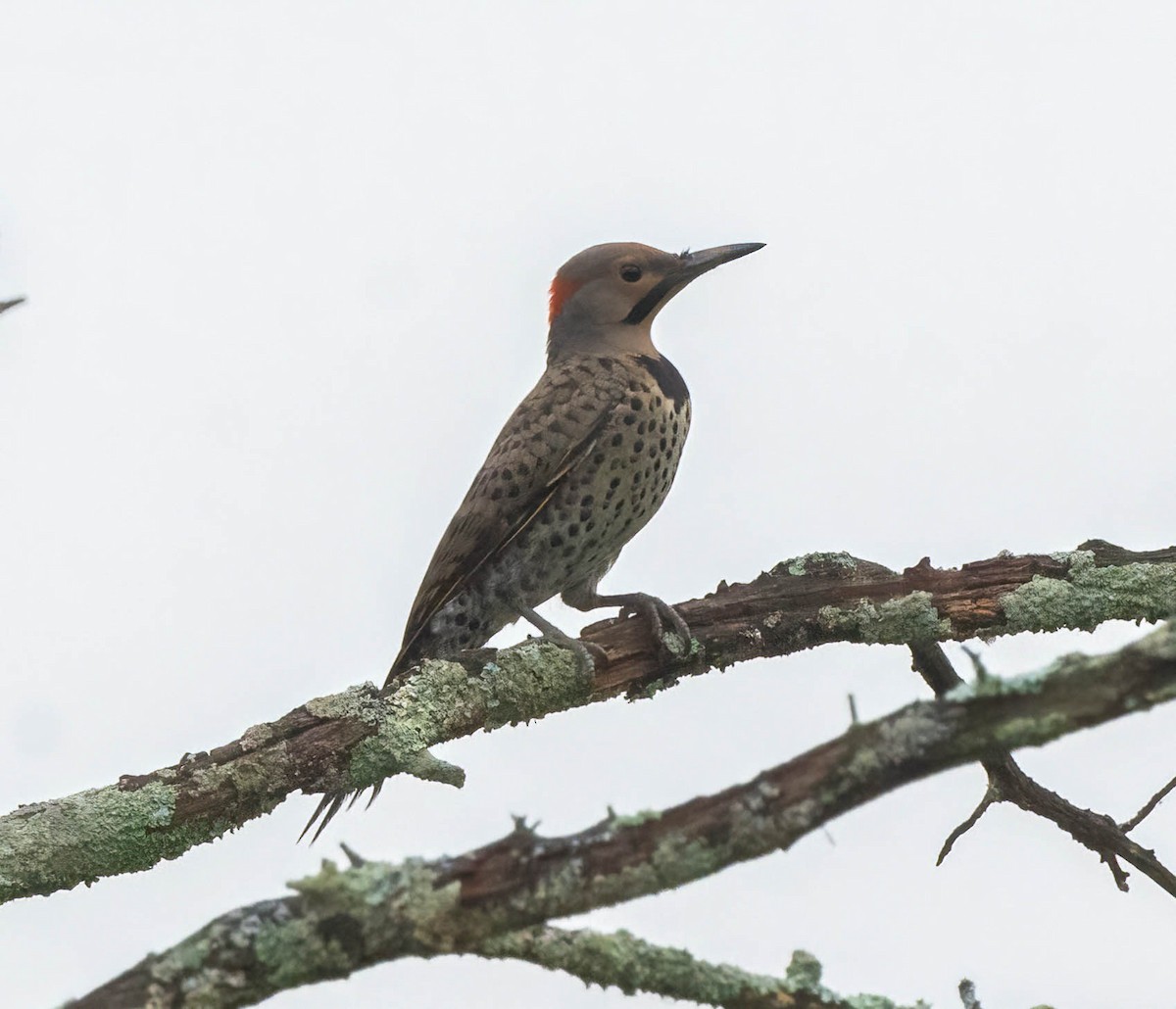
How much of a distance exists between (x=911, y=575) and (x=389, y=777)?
1.75 metres

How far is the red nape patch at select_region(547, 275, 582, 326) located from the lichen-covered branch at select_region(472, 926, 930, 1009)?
446 centimetres

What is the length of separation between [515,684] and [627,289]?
7.76 feet

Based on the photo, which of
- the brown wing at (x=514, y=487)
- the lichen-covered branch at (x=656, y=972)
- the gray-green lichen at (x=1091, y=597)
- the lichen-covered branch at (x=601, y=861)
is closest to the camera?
the lichen-covered branch at (x=601, y=861)

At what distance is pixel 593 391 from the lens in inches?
243

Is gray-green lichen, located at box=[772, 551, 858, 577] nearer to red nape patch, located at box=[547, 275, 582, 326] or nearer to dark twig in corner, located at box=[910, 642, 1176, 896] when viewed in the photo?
dark twig in corner, located at box=[910, 642, 1176, 896]

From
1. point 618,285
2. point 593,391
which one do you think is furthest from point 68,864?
point 618,285

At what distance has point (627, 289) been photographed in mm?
6773

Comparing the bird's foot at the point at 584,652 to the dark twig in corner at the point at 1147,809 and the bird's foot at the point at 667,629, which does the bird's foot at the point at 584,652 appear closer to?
the bird's foot at the point at 667,629

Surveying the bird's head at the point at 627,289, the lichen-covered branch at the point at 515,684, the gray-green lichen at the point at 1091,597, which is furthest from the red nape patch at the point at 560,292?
the gray-green lichen at the point at 1091,597

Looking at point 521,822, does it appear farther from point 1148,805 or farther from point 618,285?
point 618,285

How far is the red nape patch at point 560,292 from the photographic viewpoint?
6914 mm

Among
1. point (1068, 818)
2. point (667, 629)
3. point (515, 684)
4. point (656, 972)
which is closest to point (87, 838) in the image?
point (515, 684)

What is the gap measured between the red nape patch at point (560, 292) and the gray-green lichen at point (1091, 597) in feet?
8.75

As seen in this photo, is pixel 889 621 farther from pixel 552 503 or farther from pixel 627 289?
pixel 627 289
